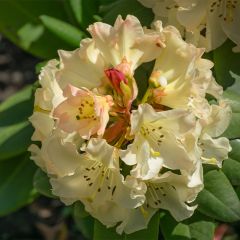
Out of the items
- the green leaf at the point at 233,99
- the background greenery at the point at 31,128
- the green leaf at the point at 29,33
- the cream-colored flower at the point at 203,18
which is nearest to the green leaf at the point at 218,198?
the background greenery at the point at 31,128

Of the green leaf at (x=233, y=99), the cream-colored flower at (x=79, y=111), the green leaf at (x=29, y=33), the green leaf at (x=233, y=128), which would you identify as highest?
the cream-colored flower at (x=79, y=111)

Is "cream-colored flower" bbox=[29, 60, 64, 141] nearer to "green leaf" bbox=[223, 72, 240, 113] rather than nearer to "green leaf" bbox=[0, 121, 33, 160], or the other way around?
"green leaf" bbox=[223, 72, 240, 113]

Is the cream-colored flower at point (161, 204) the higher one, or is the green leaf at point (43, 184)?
the cream-colored flower at point (161, 204)

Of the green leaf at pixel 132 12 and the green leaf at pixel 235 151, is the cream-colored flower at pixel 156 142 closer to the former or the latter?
the green leaf at pixel 235 151

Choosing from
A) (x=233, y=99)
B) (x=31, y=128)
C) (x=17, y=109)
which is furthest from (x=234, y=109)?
(x=17, y=109)

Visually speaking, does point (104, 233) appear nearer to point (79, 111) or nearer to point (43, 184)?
point (43, 184)

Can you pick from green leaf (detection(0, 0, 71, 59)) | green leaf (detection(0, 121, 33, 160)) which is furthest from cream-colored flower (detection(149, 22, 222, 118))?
green leaf (detection(0, 0, 71, 59))
